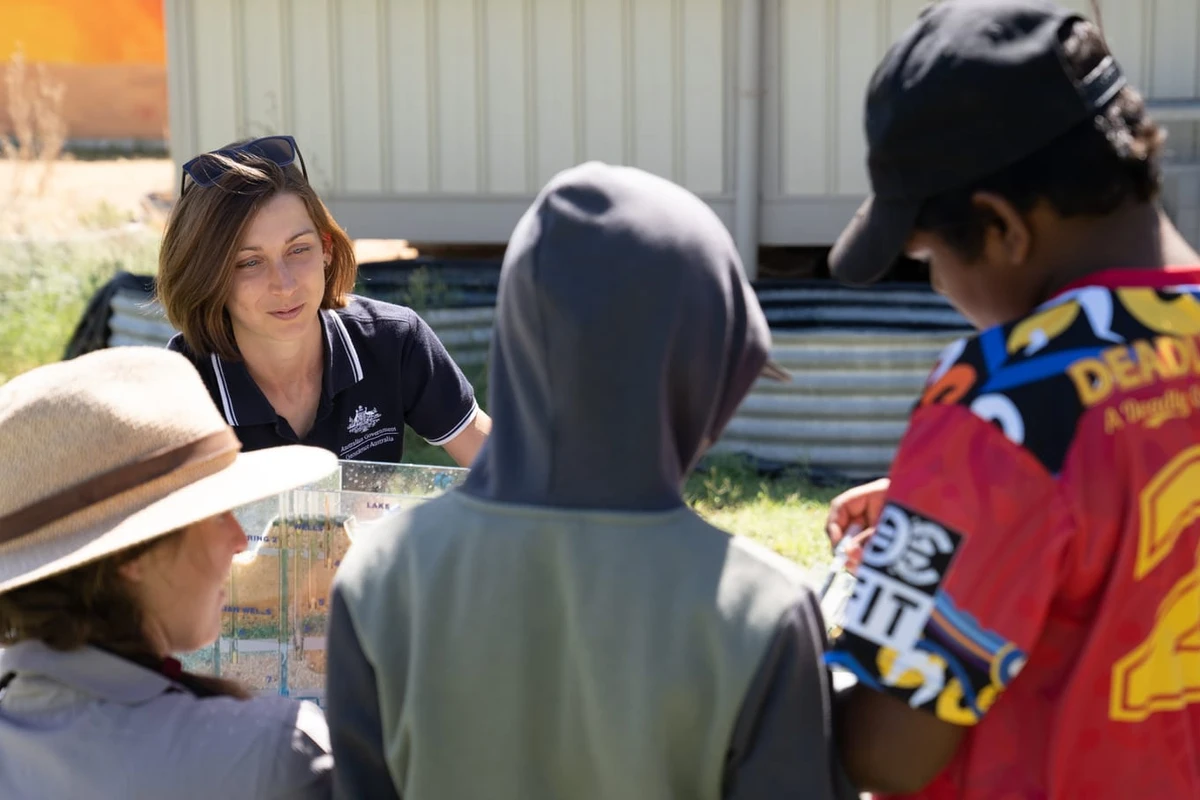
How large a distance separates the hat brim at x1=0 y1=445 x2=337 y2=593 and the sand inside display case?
0.53 meters

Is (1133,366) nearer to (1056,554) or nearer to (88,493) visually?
(1056,554)

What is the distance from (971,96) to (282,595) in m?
1.39

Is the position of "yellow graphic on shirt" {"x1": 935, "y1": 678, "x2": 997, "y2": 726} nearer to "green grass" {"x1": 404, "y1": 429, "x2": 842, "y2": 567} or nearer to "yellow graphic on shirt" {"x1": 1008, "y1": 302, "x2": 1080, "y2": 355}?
"yellow graphic on shirt" {"x1": 1008, "y1": 302, "x2": 1080, "y2": 355}

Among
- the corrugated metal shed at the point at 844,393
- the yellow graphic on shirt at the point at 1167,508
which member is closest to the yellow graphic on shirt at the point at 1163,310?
the yellow graphic on shirt at the point at 1167,508

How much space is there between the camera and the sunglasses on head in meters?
3.07

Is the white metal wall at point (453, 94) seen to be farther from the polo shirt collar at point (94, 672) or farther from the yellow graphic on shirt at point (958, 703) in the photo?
the yellow graphic on shirt at point (958, 703)

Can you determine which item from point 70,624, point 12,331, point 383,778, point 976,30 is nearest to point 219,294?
point 70,624

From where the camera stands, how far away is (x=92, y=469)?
1730mm

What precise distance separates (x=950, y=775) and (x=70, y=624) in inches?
38.7

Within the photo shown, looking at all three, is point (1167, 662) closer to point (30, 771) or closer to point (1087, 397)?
point (1087, 397)

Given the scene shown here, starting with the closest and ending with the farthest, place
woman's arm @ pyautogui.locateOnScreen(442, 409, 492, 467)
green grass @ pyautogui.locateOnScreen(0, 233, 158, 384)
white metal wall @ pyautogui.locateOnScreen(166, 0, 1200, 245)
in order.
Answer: woman's arm @ pyautogui.locateOnScreen(442, 409, 492, 467), white metal wall @ pyautogui.locateOnScreen(166, 0, 1200, 245), green grass @ pyautogui.locateOnScreen(0, 233, 158, 384)

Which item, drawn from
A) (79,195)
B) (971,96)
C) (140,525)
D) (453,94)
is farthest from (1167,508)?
(79,195)

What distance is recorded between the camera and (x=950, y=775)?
62.0 inches

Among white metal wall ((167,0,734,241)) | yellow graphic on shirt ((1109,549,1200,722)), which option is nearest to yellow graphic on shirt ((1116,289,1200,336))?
yellow graphic on shirt ((1109,549,1200,722))
